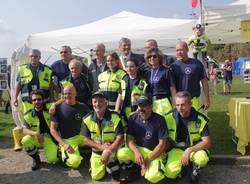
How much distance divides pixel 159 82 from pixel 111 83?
806 millimetres

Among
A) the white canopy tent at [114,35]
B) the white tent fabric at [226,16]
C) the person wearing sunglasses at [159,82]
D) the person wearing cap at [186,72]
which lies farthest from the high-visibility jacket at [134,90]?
the white canopy tent at [114,35]

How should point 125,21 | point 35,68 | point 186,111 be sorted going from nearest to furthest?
point 186,111 → point 35,68 → point 125,21

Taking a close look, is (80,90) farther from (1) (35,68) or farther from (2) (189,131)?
(2) (189,131)

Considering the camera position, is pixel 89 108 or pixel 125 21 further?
pixel 125 21

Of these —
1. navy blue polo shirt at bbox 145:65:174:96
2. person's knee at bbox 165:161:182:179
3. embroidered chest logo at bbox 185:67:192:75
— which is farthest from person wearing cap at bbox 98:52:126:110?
person's knee at bbox 165:161:182:179

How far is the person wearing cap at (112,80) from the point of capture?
19.2 feet

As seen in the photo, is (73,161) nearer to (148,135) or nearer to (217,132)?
(148,135)

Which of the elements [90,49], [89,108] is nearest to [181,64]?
[89,108]

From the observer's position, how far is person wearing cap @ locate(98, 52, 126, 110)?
5852 mm

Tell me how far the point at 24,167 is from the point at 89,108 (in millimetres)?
1423

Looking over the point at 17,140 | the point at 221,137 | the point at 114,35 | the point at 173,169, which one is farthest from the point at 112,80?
the point at 114,35

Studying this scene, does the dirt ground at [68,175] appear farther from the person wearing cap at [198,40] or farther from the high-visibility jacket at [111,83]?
the person wearing cap at [198,40]

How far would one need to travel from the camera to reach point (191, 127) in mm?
5141

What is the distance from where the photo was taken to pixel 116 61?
19.3 feet
